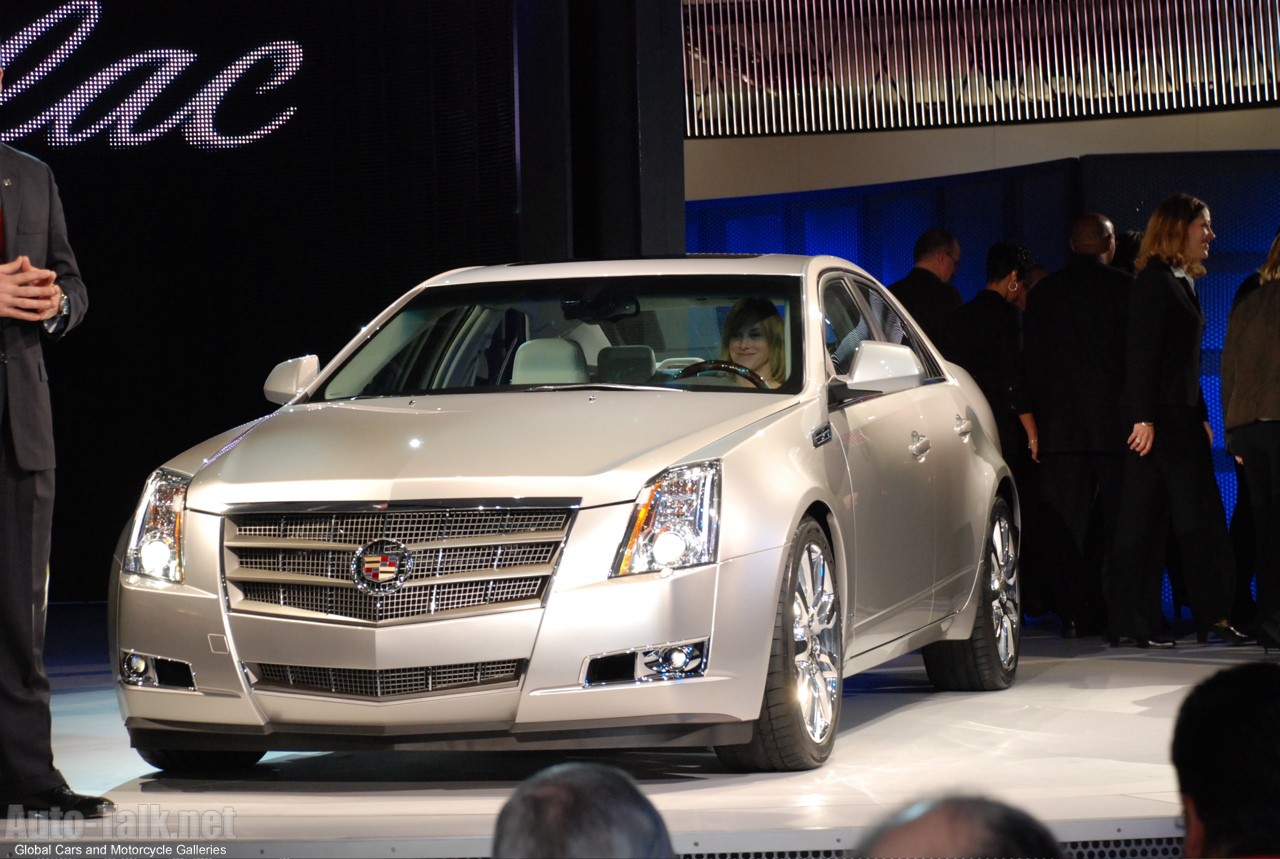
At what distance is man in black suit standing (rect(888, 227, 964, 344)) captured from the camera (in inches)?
414

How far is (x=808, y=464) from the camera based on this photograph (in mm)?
5770

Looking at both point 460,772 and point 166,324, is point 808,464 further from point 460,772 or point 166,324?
point 166,324

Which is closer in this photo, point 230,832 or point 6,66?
point 230,832

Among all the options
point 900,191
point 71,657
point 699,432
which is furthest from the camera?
point 900,191

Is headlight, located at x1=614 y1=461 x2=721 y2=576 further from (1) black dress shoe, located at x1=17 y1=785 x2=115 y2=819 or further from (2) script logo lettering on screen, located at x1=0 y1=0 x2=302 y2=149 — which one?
(2) script logo lettering on screen, located at x1=0 y1=0 x2=302 y2=149

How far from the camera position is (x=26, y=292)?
4926 mm

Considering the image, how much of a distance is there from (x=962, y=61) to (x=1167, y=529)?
218 inches

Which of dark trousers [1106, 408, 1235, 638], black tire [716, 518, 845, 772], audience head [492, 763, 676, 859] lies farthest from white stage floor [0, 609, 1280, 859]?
audience head [492, 763, 676, 859]

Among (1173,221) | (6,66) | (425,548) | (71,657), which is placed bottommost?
(71,657)

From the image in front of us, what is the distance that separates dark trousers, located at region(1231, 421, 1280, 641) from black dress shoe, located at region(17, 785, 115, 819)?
5599mm

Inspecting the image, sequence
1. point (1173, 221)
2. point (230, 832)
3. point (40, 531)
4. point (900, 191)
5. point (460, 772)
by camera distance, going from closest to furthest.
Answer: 1. point (230, 832)
2. point (40, 531)
3. point (460, 772)
4. point (1173, 221)
5. point (900, 191)

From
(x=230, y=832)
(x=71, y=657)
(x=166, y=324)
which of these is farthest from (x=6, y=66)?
(x=230, y=832)

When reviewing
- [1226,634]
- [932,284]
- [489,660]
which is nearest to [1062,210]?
[932,284]

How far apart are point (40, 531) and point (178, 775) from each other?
112 centimetres
